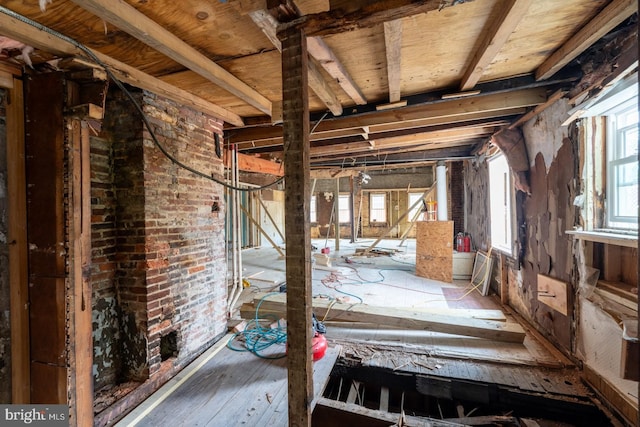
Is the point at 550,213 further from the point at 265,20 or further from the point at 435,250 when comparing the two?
the point at 265,20

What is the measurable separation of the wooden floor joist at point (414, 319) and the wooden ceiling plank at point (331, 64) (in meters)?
2.32

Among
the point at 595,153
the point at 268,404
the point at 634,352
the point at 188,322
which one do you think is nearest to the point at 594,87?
the point at 595,153

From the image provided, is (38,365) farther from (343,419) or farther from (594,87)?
(594,87)

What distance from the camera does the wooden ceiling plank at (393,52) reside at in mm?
1529

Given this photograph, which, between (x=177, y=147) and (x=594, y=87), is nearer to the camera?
(x=594, y=87)

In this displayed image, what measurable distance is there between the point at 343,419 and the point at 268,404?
0.55 meters

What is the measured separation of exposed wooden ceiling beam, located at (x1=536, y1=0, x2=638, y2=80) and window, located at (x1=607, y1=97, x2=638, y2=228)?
478 millimetres

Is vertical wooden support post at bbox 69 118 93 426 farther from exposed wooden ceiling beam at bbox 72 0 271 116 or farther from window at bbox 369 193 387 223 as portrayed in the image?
window at bbox 369 193 387 223

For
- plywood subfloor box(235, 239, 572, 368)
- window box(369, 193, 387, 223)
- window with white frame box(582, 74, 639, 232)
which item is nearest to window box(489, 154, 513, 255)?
plywood subfloor box(235, 239, 572, 368)

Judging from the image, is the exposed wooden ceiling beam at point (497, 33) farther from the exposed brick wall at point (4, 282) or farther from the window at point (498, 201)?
the exposed brick wall at point (4, 282)

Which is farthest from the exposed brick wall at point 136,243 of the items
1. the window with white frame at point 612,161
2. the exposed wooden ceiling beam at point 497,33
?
the window with white frame at point 612,161

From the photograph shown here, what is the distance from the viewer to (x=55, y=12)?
1418 mm

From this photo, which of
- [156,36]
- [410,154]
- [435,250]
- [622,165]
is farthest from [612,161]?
[410,154]

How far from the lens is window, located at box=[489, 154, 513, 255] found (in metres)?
4.21
